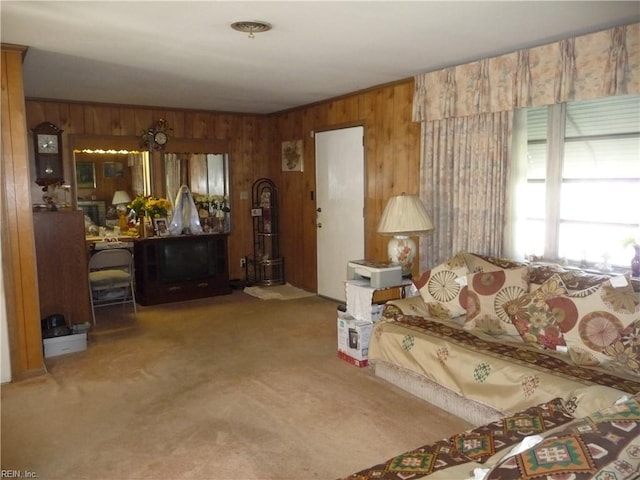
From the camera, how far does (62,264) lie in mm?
4434

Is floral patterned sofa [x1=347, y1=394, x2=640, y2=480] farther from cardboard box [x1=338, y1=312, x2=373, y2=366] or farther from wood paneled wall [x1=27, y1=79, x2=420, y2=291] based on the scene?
wood paneled wall [x1=27, y1=79, x2=420, y2=291]

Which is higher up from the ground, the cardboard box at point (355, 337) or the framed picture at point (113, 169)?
the framed picture at point (113, 169)

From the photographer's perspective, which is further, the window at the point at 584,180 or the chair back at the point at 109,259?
the chair back at the point at 109,259

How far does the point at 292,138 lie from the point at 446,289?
139 inches

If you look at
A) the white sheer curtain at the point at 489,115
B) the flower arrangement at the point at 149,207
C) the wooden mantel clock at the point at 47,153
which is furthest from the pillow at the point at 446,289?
the wooden mantel clock at the point at 47,153

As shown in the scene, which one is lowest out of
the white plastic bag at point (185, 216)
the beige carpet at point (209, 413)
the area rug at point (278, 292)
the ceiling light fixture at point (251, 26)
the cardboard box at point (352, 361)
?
the beige carpet at point (209, 413)

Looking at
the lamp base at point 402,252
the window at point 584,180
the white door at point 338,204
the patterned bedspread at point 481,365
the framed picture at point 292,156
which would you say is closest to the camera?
the patterned bedspread at point 481,365

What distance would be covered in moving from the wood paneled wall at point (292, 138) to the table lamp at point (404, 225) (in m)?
0.68

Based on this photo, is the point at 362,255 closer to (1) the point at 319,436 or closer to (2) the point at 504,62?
(2) the point at 504,62

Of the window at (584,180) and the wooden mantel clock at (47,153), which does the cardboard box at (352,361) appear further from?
the wooden mantel clock at (47,153)

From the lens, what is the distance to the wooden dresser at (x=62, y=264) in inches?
171

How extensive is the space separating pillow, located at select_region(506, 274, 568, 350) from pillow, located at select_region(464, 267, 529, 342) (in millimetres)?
69

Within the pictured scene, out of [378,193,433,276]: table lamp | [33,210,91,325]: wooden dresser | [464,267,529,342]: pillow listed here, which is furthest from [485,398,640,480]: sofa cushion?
[33,210,91,325]: wooden dresser

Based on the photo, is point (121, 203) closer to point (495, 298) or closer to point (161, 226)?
point (161, 226)
